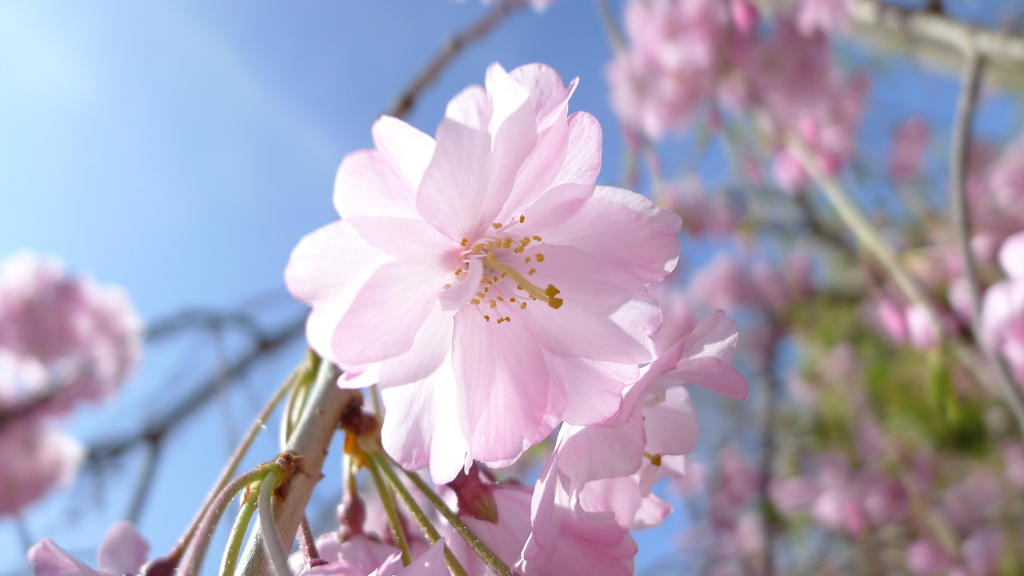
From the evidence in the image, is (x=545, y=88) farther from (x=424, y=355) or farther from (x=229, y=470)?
(x=229, y=470)

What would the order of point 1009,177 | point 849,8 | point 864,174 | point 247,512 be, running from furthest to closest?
point 864,174, point 1009,177, point 849,8, point 247,512

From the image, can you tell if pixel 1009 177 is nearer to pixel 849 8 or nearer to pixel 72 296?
pixel 849 8

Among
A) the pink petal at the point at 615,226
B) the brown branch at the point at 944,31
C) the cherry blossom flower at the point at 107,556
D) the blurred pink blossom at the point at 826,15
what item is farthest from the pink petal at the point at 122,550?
the blurred pink blossom at the point at 826,15

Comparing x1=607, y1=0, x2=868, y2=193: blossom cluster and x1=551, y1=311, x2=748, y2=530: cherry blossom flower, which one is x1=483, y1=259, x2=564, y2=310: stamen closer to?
x1=551, y1=311, x2=748, y2=530: cherry blossom flower

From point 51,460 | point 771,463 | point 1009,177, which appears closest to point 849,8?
point 1009,177

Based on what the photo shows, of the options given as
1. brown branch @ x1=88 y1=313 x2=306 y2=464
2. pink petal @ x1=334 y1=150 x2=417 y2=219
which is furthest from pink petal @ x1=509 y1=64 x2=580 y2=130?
brown branch @ x1=88 y1=313 x2=306 y2=464

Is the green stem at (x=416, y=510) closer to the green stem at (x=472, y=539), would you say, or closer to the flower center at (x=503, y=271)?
the green stem at (x=472, y=539)
